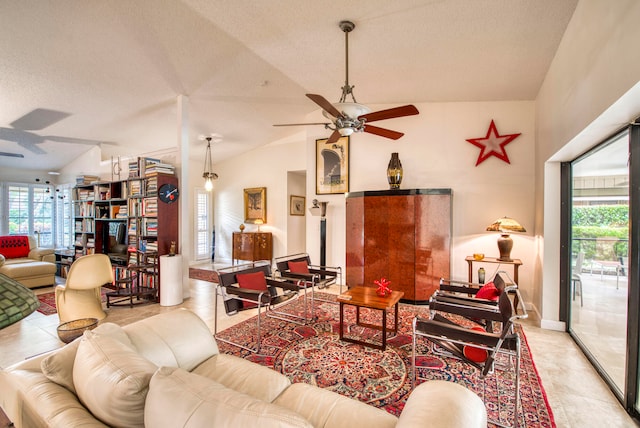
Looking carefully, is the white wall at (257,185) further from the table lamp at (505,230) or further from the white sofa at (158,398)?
the white sofa at (158,398)

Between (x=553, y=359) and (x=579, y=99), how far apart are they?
2.31m

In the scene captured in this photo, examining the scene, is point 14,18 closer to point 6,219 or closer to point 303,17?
point 303,17

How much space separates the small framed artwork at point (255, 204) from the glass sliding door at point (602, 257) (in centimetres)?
597

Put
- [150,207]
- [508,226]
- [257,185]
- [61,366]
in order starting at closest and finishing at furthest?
1. [61,366]
2. [508,226]
3. [150,207]
4. [257,185]

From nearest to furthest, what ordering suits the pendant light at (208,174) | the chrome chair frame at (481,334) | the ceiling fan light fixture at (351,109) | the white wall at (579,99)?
the white wall at (579,99), the chrome chair frame at (481,334), the ceiling fan light fixture at (351,109), the pendant light at (208,174)

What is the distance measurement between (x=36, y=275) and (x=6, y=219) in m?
3.05

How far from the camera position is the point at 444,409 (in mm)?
1009

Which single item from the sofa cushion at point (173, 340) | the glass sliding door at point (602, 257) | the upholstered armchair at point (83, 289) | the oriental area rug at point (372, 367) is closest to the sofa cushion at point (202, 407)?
the sofa cushion at point (173, 340)

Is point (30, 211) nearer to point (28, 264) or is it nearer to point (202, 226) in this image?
point (28, 264)

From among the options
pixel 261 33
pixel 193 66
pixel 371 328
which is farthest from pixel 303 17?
pixel 371 328

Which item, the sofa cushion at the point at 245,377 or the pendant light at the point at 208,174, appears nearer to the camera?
the sofa cushion at the point at 245,377

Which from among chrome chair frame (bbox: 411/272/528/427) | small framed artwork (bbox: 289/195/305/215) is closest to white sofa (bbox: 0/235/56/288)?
small framed artwork (bbox: 289/195/305/215)

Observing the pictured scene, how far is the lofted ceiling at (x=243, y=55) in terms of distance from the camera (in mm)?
2621

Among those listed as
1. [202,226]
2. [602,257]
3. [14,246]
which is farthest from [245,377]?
[202,226]
